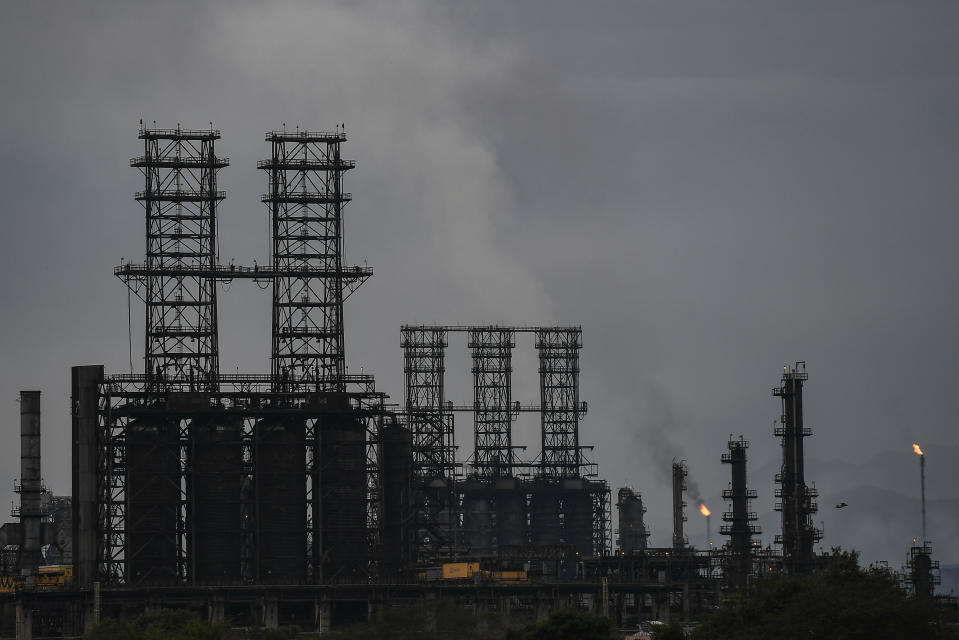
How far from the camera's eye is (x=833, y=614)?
112562 millimetres

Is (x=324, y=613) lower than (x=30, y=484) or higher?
lower

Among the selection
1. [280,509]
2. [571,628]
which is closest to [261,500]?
[280,509]

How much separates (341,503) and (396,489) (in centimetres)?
881

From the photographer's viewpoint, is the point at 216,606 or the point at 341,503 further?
the point at 341,503

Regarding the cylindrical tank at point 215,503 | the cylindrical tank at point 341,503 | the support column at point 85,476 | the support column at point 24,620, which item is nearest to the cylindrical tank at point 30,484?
the support column at point 85,476

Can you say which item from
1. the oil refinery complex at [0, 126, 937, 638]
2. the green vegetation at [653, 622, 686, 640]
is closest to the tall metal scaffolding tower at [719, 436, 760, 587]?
the oil refinery complex at [0, 126, 937, 638]

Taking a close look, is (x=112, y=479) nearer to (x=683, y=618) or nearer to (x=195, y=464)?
(x=195, y=464)

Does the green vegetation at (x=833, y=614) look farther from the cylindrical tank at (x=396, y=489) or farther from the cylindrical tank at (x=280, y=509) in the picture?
the cylindrical tank at (x=396, y=489)

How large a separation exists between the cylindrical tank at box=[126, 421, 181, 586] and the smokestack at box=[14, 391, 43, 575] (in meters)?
10.4

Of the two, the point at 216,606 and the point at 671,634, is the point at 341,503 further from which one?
the point at 671,634

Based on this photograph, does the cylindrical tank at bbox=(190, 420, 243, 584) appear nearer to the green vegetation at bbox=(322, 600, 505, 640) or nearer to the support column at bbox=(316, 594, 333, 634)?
the support column at bbox=(316, 594, 333, 634)

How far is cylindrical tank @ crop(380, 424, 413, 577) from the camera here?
18938 cm

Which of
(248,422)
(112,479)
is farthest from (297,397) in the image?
(112,479)

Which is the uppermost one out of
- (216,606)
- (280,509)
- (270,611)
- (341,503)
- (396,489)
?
(396,489)
